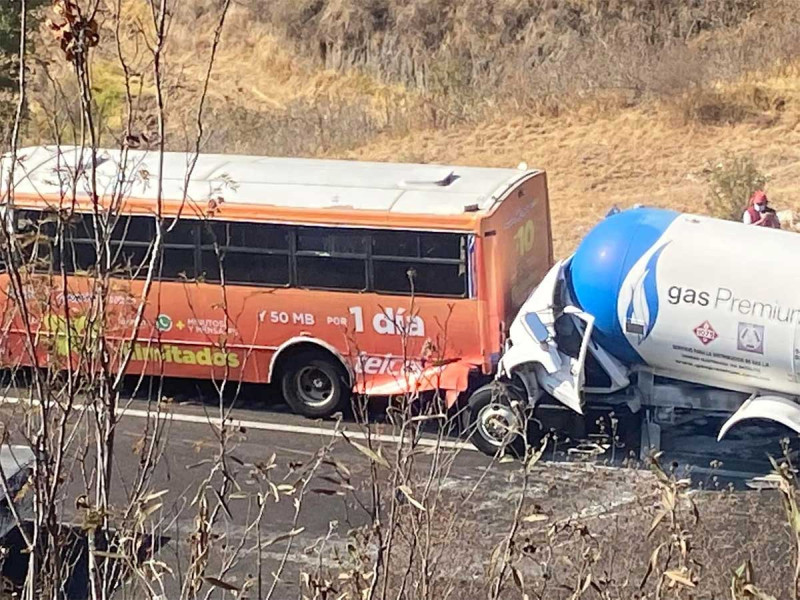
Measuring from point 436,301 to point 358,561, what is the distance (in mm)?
7829

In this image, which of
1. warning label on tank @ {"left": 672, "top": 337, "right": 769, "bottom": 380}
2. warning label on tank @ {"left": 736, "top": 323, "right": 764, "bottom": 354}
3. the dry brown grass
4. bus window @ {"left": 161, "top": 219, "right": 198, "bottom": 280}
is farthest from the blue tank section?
the dry brown grass

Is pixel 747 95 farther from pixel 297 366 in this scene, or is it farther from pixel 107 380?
pixel 107 380

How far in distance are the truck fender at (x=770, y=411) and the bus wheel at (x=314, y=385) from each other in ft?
11.5

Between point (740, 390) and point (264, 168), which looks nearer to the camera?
point (740, 390)

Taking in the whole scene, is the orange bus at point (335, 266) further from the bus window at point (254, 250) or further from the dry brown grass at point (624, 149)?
the dry brown grass at point (624, 149)

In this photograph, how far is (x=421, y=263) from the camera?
11.7 metres

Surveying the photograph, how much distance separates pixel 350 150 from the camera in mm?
22547

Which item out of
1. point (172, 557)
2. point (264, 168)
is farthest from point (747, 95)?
point (172, 557)

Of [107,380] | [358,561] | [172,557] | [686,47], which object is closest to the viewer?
[107,380]

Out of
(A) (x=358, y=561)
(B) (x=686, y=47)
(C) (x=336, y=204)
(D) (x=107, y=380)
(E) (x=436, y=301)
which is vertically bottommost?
(A) (x=358, y=561)

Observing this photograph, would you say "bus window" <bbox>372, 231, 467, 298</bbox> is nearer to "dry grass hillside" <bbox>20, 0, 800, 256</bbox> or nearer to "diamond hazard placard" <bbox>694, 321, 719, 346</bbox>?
"diamond hazard placard" <bbox>694, 321, 719, 346</bbox>

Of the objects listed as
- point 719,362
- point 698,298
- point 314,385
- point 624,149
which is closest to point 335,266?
point 314,385

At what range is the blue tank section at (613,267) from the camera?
10883 millimetres

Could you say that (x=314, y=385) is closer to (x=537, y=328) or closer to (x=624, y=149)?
(x=537, y=328)
